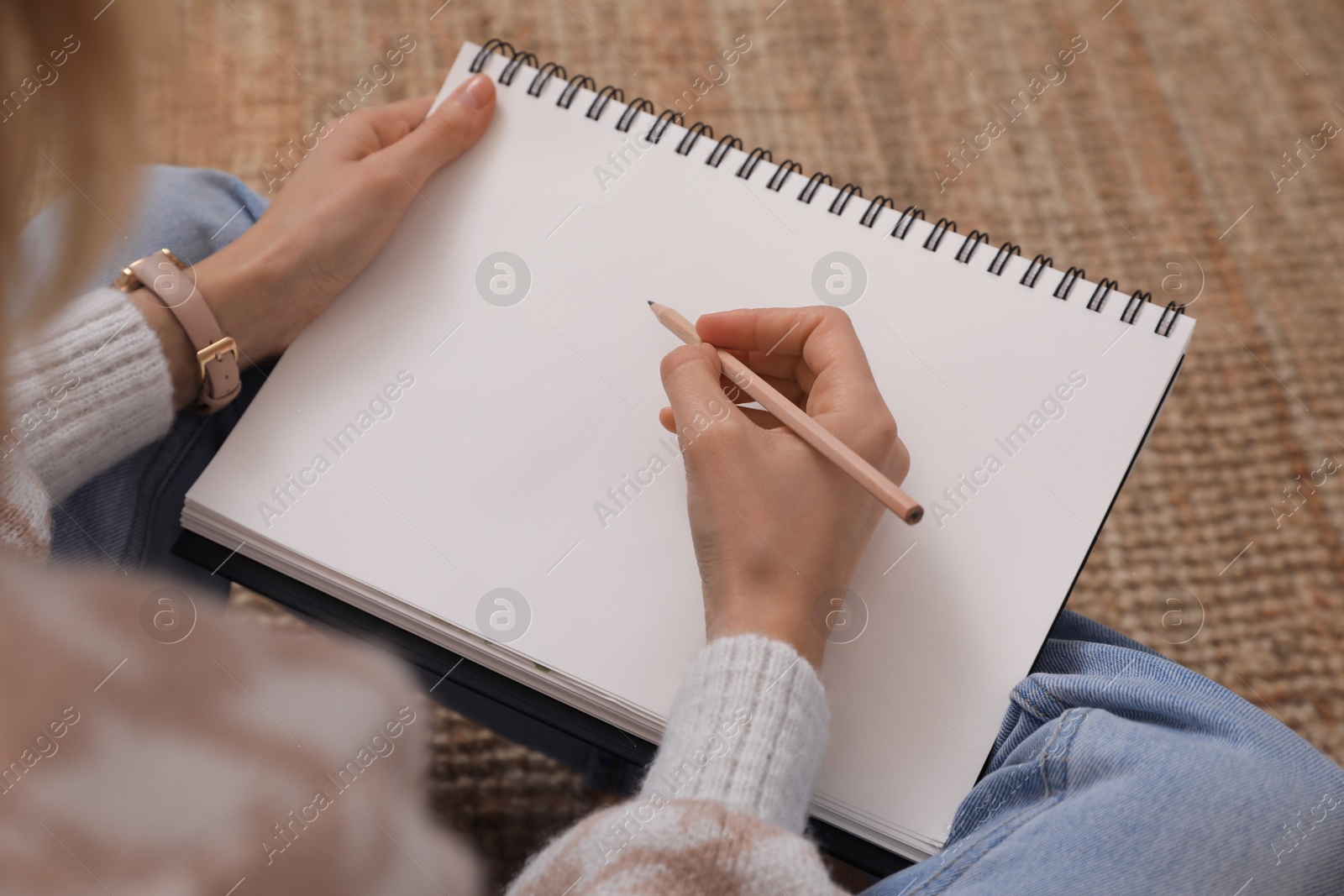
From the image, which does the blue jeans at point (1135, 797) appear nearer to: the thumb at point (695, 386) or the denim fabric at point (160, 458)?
the denim fabric at point (160, 458)

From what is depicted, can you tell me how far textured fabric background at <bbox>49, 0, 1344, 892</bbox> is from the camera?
3.13 feet

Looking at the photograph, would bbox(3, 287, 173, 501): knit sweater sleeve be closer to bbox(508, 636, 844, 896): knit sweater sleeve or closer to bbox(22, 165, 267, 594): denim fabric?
bbox(22, 165, 267, 594): denim fabric

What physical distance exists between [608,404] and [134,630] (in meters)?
0.27

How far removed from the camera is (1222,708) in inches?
19.2

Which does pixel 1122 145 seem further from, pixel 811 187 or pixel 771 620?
pixel 771 620

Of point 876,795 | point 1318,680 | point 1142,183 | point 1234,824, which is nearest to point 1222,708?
point 1234,824

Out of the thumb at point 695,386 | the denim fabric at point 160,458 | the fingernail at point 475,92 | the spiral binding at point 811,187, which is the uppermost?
the spiral binding at point 811,187

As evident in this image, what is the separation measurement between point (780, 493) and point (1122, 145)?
0.86 metres

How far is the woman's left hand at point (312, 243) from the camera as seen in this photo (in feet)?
1.85

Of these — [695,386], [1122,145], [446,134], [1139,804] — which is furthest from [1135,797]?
[1122,145]

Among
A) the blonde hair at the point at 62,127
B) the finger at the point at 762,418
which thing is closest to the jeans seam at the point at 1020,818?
the finger at the point at 762,418

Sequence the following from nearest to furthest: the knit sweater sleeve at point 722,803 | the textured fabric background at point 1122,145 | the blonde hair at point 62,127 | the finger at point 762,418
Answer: the blonde hair at point 62,127 → the knit sweater sleeve at point 722,803 → the finger at point 762,418 → the textured fabric background at point 1122,145

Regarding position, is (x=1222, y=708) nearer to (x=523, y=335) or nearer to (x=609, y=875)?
(x=609, y=875)

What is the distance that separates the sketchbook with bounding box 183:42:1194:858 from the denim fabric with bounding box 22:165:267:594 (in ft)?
0.19
